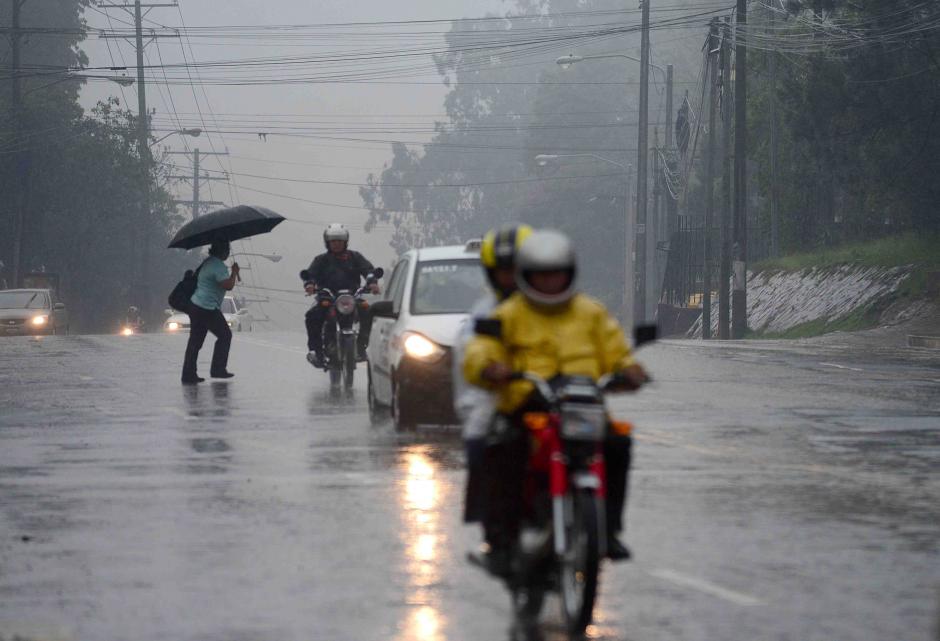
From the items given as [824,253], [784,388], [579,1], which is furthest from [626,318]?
[784,388]

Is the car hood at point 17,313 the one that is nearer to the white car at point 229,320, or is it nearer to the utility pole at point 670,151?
the white car at point 229,320

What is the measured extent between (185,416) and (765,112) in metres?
41.8

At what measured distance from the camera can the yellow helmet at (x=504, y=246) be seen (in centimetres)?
770

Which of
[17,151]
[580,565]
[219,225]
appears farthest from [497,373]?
[17,151]

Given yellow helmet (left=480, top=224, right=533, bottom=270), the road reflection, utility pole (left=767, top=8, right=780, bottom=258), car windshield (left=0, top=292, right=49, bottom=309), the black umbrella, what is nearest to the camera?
the road reflection

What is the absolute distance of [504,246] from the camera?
25.3 ft

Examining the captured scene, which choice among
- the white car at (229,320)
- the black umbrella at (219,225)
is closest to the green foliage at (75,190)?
the white car at (229,320)

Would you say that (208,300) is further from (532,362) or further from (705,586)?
(532,362)

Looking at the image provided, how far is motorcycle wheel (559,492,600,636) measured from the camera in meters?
6.79

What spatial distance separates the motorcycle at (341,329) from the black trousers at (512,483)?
1354 cm

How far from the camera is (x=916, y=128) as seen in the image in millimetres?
43969

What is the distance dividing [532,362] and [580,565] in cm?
81

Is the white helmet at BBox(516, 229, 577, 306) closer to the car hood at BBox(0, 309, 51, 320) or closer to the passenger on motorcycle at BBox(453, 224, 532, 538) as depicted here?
the passenger on motorcycle at BBox(453, 224, 532, 538)

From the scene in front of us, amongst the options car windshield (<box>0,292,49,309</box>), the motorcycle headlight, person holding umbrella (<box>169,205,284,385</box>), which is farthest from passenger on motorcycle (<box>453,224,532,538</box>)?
car windshield (<box>0,292,49,309</box>)
